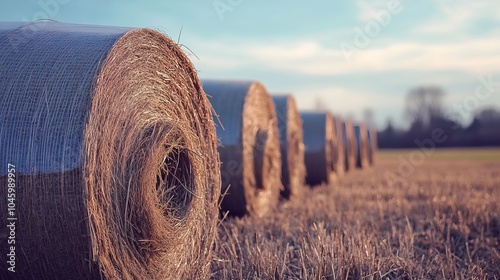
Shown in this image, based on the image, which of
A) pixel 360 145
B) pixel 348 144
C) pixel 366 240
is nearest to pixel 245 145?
pixel 366 240

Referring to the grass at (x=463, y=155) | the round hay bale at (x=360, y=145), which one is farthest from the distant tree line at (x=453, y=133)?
the round hay bale at (x=360, y=145)

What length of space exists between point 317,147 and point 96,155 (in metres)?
9.25

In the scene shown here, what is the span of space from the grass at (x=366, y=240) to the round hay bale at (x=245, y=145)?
0.24 meters

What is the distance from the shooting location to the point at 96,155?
3648 mm

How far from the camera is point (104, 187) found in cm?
372

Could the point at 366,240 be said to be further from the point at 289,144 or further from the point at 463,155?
the point at 463,155

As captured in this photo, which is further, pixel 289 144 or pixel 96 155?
pixel 289 144

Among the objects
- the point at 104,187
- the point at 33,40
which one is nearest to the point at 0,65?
the point at 33,40

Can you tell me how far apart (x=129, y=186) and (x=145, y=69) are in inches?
34.7

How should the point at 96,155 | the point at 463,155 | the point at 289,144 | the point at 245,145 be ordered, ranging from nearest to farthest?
the point at 96,155, the point at 245,145, the point at 289,144, the point at 463,155

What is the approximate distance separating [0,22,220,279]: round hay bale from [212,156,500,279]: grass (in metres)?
0.61

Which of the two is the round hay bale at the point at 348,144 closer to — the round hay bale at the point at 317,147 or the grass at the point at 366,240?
the round hay bale at the point at 317,147

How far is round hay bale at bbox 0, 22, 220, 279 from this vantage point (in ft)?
11.3

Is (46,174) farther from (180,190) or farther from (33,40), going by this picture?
(180,190)
